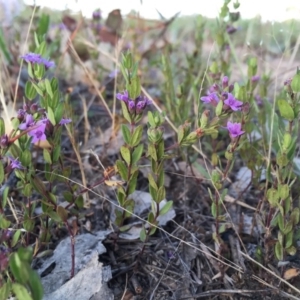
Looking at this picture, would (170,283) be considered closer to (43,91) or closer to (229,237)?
(229,237)

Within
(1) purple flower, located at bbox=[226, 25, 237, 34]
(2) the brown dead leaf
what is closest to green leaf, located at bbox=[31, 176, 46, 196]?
(2) the brown dead leaf

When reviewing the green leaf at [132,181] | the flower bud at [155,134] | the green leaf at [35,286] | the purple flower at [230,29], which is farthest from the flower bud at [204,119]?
the purple flower at [230,29]

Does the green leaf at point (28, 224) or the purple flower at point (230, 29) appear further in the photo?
the purple flower at point (230, 29)

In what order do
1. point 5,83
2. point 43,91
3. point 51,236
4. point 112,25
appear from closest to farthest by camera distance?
point 43,91, point 51,236, point 5,83, point 112,25

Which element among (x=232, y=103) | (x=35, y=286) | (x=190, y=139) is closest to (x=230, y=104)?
(x=232, y=103)

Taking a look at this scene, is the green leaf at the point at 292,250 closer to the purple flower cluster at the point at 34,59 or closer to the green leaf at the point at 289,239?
the green leaf at the point at 289,239

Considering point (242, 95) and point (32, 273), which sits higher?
point (242, 95)

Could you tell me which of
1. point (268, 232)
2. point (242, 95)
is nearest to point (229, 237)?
point (268, 232)

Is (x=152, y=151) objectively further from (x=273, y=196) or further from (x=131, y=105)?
(x=273, y=196)
